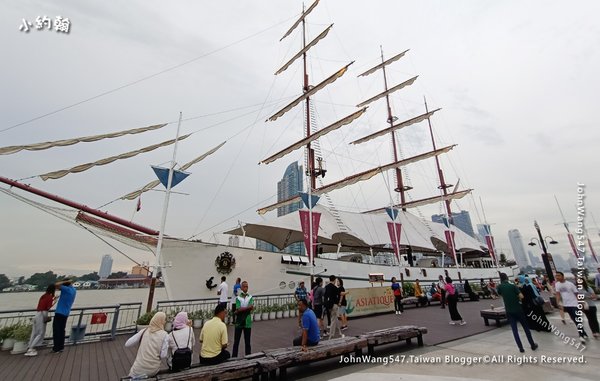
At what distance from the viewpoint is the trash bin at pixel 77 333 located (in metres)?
7.60

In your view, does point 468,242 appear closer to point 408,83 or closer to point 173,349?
point 408,83

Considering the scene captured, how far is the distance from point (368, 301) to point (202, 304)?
709 centimetres

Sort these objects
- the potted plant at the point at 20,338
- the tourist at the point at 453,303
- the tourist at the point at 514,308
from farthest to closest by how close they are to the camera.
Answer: the tourist at the point at 453,303
the potted plant at the point at 20,338
the tourist at the point at 514,308

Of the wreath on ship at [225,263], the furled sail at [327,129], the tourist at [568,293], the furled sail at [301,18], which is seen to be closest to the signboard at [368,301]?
the wreath on ship at [225,263]

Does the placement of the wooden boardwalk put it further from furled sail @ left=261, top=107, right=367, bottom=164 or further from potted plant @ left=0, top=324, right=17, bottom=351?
furled sail @ left=261, top=107, right=367, bottom=164

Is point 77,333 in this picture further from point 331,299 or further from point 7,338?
point 331,299

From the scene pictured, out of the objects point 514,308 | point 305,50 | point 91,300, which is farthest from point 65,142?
point 91,300

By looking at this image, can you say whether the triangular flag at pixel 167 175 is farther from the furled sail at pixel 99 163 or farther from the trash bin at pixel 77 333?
the trash bin at pixel 77 333

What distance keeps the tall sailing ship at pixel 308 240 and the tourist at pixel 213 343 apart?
676cm

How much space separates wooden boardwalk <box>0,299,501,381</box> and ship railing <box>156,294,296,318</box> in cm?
137

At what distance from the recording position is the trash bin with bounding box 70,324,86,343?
760cm

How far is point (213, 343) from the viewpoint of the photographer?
4.60 meters

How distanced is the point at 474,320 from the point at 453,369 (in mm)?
6247

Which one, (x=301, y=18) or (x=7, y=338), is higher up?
(x=301, y=18)
